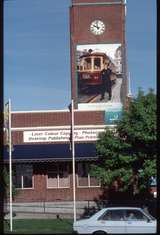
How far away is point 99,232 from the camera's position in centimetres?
1983

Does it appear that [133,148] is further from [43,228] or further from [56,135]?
[56,135]

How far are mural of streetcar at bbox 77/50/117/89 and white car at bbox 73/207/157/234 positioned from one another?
42.3m

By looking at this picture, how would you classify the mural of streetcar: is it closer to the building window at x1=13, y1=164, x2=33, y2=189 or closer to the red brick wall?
the building window at x1=13, y1=164, x2=33, y2=189

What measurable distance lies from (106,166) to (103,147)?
1.15 m

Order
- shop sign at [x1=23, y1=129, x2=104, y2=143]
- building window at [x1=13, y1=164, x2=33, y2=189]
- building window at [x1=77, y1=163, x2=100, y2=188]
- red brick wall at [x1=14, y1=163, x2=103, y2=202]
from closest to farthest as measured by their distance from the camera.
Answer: red brick wall at [x1=14, y1=163, x2=103, y2=202], building window at [x1=77, y1=163, x2=100, y2=188], building window at [x1=13, y1=164, x2=33, y2=189], shop sign at [x1=23, y1=129, x2=104, y2=143]

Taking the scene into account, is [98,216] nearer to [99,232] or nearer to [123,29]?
[99,232]

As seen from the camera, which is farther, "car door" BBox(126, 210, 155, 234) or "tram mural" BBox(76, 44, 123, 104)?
"tram mural" BBox(76, 44, 123, 104)

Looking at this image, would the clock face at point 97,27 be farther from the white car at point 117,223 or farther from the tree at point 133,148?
the white car at point 117,223

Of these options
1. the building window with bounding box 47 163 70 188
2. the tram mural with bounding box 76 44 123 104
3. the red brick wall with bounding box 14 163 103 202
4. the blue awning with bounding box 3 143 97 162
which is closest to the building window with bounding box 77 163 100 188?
the red brick wall with bounding box 14 163 103 202

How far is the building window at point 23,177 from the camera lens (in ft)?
144

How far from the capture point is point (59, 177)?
143 ft

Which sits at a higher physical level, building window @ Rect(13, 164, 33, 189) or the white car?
the white car

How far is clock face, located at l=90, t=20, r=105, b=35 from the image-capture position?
6300 cm

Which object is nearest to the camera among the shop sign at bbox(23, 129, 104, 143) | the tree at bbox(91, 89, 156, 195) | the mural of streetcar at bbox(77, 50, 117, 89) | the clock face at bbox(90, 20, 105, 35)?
the tree at bbox(91, 89, 156, 195)
